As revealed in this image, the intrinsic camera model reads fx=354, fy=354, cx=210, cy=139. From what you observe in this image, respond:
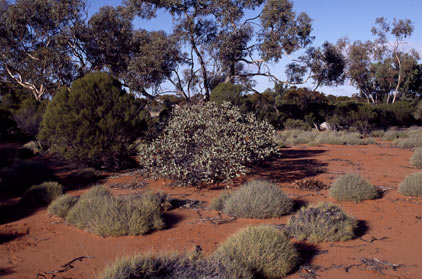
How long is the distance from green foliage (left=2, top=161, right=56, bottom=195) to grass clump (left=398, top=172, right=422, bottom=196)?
9.49m

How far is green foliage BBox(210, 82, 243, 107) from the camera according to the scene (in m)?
17.0

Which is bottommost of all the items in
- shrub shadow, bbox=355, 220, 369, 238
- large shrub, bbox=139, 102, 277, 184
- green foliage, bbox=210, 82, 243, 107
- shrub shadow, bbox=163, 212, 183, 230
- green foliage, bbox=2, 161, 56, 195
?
shrub shadow, bbox=355, 220, 369, 238

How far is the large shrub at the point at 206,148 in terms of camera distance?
351 inches

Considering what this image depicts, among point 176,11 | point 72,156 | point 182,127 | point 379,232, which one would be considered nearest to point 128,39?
point 176,11

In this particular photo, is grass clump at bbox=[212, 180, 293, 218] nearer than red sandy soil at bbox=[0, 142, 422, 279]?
No

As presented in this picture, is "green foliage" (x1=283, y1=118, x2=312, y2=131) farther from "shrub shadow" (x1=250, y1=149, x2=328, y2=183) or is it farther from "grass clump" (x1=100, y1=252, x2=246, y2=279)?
"grass clump" (x1=100, y1=252, x2=246, y2=279)

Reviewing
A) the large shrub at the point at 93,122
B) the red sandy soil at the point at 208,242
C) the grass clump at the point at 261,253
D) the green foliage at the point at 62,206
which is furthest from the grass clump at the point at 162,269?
the large shrub at the point at 93,122

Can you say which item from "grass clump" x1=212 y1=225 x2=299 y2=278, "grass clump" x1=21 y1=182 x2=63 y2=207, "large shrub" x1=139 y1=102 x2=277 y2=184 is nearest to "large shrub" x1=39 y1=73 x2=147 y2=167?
"large shrub" x1=139 y1=102 x2=277 y2=184

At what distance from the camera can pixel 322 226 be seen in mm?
5715

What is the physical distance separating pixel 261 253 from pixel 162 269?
1.36 m

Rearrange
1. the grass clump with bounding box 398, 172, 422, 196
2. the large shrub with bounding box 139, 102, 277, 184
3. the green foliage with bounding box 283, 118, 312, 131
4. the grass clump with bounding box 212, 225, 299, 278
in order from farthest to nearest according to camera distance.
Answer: the green foliage with bounding box 283, 118, 312, 131 < the large shrub with bounding box 139, 102, 277, 184 < the grass clump with bounding box 398, 172, 422, 196 < the grass clump with bounding box 212, 225, 299, 278

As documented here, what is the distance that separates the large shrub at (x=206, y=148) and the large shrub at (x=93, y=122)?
2348 millimetres

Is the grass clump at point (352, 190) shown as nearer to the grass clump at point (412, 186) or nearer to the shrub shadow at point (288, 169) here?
Answer: the grass clump at point (412, 186)

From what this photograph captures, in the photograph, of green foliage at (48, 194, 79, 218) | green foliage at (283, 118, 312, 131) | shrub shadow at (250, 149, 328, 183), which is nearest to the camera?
green foliage at (48, 194, 79, 218)
